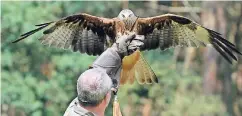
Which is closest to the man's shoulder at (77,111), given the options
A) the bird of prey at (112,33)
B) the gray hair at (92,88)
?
the gray hair at (92,88)

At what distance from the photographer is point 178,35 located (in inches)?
257

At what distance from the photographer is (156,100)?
14.2 m

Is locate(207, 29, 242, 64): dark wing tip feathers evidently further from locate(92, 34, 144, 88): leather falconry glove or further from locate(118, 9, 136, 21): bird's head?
locate(92, 34, 144, 88): leather falconry glove

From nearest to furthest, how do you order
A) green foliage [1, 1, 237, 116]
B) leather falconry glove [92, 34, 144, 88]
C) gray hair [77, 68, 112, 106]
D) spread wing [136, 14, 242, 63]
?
gray hair [77, 68, 112, 106], leather falconry glove [92, 34, 144, 88], spread wing [136, 14, 242, 63], green foliage [1, 1, 237, 116]

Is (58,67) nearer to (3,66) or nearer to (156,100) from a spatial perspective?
(3,66)

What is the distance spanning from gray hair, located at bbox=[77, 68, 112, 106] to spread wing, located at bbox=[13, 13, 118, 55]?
8.34ft

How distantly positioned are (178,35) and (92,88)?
3.06 metres

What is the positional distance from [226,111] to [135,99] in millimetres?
1582

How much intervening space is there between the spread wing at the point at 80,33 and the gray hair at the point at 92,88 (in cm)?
254

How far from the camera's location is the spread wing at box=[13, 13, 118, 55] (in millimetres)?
6238

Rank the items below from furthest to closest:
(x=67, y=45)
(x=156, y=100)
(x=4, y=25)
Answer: (x=156, y=100)
(x=4, y=25)
(x=67, y=45)

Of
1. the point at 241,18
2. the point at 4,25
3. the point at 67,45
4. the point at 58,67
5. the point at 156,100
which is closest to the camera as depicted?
the point at 67,45

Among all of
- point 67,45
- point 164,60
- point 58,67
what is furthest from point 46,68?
point 67,45

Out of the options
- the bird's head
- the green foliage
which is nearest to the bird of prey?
the bird's head
